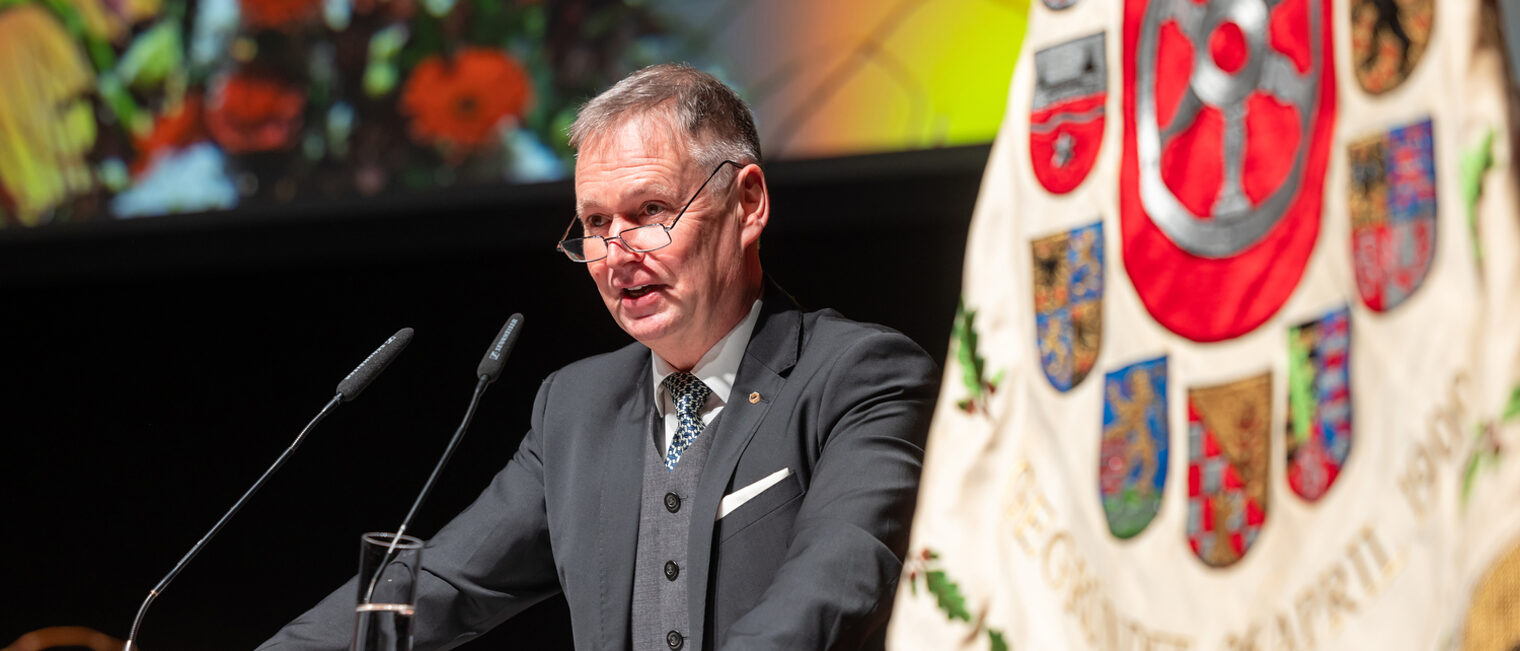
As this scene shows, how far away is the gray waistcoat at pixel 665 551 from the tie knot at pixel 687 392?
4cm

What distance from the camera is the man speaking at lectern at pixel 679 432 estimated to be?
5.96ft

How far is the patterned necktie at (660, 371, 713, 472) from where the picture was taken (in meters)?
1.97

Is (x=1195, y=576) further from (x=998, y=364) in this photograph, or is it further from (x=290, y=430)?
(x=290, y=430)

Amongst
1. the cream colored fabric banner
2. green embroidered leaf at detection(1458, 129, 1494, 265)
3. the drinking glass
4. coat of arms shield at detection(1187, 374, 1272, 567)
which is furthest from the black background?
green embroidered leaf at detection(1458, 129, 1494, 265)

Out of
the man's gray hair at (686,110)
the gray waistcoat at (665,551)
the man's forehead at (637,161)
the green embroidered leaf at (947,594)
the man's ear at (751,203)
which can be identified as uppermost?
the man's gray hair at (686,110)

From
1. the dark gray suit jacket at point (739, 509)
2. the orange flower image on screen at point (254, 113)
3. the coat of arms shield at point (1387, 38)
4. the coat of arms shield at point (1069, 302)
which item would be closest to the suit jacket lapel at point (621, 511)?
the dark gray suit jacket at point (739, 509)

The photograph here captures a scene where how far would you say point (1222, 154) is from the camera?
98cm

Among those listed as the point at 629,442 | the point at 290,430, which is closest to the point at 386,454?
the point at 290,430

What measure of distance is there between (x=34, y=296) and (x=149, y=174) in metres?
0.51

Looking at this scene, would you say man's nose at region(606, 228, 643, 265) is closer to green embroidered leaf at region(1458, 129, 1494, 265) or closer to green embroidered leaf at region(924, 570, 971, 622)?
green embroidered leaf at region(924, 570, 971, 622)

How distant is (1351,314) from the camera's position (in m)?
0.89

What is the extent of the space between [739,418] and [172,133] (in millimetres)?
1870

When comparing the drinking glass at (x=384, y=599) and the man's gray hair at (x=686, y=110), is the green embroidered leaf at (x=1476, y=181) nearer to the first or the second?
the drinking glass at (x=384, y=599)

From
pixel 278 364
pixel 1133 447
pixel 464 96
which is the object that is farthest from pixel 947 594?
pixel 278 364
